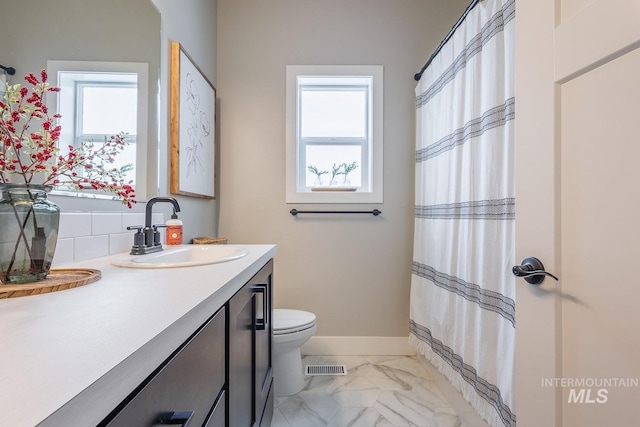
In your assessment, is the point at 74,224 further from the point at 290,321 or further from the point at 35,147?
the point at 290,321

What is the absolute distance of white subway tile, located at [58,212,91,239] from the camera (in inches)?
34.8

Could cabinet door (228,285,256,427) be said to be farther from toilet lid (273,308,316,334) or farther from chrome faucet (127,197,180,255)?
toilet lid (273,308,316,334)

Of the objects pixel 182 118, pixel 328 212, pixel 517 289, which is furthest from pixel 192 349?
pixel 328 212

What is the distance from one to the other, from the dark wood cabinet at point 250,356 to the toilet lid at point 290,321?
27 cm

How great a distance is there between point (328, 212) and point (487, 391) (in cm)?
132

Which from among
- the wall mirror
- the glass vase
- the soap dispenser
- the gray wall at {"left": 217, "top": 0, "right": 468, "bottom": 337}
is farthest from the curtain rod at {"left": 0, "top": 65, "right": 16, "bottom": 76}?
the gray wall at {"left": 217, "top": 0, "right": 468, "bottom": 337}

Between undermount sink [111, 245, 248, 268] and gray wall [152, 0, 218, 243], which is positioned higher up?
gray wall [152, 0, 218, 243]

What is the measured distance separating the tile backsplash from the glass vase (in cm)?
24

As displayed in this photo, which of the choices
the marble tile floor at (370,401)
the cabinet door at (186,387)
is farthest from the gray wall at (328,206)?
the cabinet door at (186,387)

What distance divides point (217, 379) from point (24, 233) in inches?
20.9

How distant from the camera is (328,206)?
7.06ft

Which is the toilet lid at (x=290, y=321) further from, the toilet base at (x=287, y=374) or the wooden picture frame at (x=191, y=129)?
the wooden picture frame at (x=191, y=129)

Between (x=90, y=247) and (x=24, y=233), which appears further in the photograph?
(x=90, y=247)

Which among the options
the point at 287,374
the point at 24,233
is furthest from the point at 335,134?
the point at 24,233
